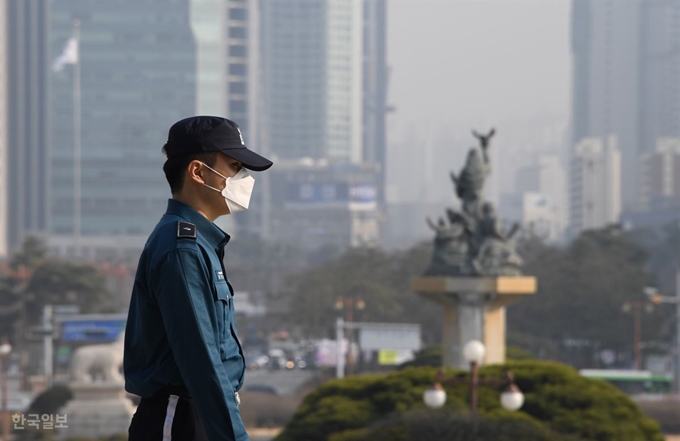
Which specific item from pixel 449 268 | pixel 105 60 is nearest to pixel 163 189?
pixel 105 60

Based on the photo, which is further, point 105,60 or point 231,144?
point 105,60

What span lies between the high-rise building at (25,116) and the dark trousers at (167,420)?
17677 centimetres

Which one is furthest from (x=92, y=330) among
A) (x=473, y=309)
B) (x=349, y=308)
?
(x=473, y=309)

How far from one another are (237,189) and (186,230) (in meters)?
0.30

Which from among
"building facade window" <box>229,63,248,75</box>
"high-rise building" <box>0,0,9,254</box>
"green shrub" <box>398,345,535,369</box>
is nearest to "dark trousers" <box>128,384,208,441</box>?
"green shrub" <box>398,345,535,369</box>

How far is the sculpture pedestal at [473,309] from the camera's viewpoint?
86.4 ft

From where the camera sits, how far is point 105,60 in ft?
574

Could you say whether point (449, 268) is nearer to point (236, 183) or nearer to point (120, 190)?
point (236, 183)

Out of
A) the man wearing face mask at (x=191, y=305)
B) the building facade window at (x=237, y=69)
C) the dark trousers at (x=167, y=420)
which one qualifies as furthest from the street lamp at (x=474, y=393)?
the building facade window at (x=237, y=69)

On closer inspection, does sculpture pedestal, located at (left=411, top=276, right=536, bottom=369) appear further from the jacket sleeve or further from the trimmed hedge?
the jacket sleeve

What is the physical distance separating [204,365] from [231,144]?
0.74 meters

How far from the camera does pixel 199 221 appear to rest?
15.3 feet

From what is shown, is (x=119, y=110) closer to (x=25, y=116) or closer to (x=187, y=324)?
(x=25, y=116)

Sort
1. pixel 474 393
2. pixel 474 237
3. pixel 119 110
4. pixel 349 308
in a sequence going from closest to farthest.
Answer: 1. pixel 474 393
2. pixel 474 237
3. pixel 349 308
4. pixel 119 110
